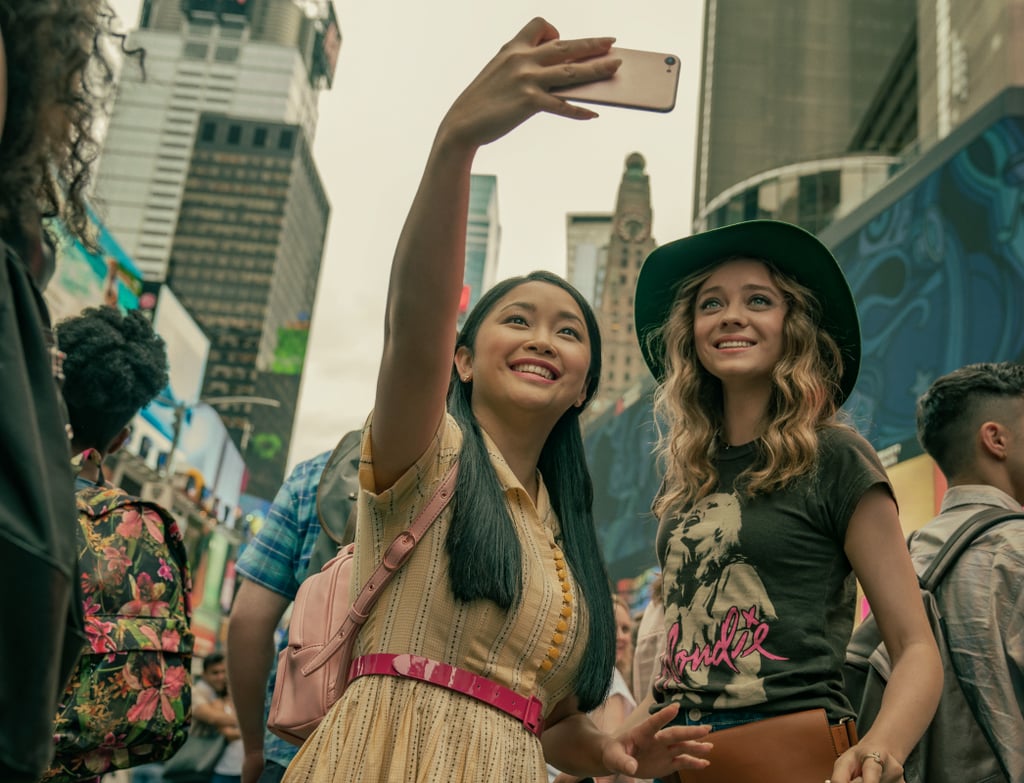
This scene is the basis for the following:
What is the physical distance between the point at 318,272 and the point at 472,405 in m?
179

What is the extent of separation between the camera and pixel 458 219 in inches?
71.6

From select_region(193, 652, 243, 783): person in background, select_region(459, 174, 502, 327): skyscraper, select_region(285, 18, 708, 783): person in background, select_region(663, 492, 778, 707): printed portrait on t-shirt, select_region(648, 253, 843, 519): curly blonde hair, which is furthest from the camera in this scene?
select_region(459, 174, 502, 327): skyscraper

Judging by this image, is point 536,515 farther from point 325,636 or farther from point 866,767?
point 866,767

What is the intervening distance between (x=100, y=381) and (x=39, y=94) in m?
1.90

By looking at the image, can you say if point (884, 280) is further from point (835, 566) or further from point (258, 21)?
point (258, 21)

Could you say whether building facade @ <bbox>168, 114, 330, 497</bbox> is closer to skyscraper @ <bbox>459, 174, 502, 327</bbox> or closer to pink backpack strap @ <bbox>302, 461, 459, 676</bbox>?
skyscraper @ <bbox>459, 174, 502, 327</bbox>

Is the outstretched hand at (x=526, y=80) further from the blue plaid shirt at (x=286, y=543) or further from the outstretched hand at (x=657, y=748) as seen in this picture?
the blue plaid shirt at (x=286, y=543)

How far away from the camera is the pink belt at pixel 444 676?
2.02 metres

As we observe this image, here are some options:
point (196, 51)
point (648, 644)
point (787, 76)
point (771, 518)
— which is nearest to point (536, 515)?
point (771, 518)

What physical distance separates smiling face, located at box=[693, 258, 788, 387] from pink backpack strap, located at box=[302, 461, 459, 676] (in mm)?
845

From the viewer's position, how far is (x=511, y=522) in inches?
86.7

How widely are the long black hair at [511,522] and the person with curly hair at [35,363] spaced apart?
925 millimetres

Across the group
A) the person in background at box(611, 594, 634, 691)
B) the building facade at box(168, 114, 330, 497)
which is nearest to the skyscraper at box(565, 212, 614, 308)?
the building facade at box(168, 114, 330, 497)

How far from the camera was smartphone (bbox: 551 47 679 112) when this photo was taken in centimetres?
165
